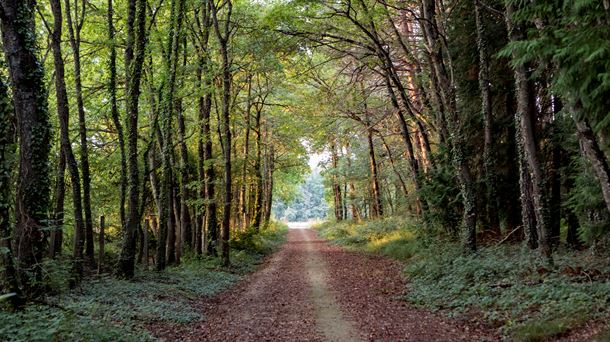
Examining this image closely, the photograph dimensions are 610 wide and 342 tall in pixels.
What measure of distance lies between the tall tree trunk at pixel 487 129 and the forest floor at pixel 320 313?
350 centimetres

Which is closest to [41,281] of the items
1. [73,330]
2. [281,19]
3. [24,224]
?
[24,224]

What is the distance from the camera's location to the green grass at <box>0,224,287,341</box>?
561cm

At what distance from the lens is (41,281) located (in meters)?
7.34

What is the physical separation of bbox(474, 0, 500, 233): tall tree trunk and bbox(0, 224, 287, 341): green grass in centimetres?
828

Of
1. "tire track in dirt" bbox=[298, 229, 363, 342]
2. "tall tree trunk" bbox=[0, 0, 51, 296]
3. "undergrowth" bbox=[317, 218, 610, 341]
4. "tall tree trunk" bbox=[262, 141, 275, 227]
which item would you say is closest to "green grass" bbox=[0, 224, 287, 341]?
"tall tree trunk" bbox=[0, 0, 51, 296]

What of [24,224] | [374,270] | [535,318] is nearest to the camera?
[535,318]

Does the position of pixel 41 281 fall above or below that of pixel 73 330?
above

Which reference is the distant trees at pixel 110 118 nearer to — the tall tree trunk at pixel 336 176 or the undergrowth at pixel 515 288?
the tall tree trunk at pixel 336 176

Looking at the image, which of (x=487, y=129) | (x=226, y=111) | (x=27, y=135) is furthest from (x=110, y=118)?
(x=487, y=129)

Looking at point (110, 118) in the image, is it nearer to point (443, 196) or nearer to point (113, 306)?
point (113, 306)

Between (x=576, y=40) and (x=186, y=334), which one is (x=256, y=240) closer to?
(x=186, y=334)

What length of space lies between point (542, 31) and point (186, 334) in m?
7.56

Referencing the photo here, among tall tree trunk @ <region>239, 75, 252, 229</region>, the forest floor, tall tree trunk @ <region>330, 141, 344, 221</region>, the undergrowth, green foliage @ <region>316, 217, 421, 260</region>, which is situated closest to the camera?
the undergrowth

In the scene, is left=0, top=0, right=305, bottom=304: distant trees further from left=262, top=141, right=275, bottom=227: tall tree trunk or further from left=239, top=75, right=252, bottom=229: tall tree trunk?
left=262, top=141, right=275, bottom=227: tall tree trunk
